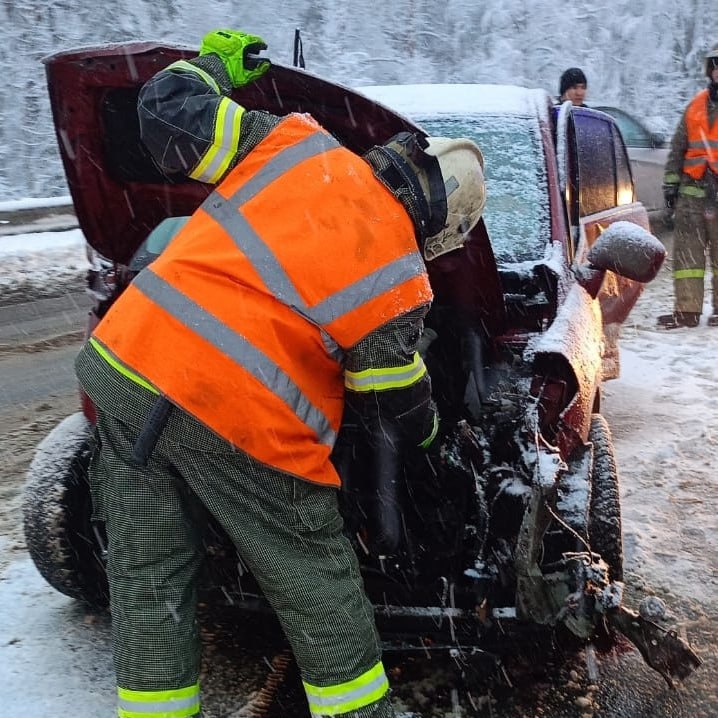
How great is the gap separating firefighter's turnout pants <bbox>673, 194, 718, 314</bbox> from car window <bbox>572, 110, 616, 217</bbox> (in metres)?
2.38

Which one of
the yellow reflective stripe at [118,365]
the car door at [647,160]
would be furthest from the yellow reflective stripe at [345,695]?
the car door at [647,160]

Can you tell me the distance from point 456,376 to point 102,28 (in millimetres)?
20398


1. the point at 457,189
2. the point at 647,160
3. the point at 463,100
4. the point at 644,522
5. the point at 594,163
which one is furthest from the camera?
the point at 647,160

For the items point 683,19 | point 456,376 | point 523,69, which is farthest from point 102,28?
point 456,376

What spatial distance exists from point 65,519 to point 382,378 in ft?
4.63

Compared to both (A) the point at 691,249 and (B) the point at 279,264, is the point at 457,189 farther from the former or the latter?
(A) the point at 691,249

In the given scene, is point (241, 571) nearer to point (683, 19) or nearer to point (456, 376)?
point (456, 376)

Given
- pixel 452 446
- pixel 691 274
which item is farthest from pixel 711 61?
pixel 452 446

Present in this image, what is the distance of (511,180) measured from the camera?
3758 millimetres

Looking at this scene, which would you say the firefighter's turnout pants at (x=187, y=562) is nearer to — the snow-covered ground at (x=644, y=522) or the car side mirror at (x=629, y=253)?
the snow-covered ground at (x=644, y=522)

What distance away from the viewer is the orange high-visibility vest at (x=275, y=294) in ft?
6.31

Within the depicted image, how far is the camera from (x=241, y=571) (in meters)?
2.58

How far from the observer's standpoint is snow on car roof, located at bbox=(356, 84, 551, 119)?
4.03 m

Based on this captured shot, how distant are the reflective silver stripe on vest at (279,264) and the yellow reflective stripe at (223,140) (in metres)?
0.08
